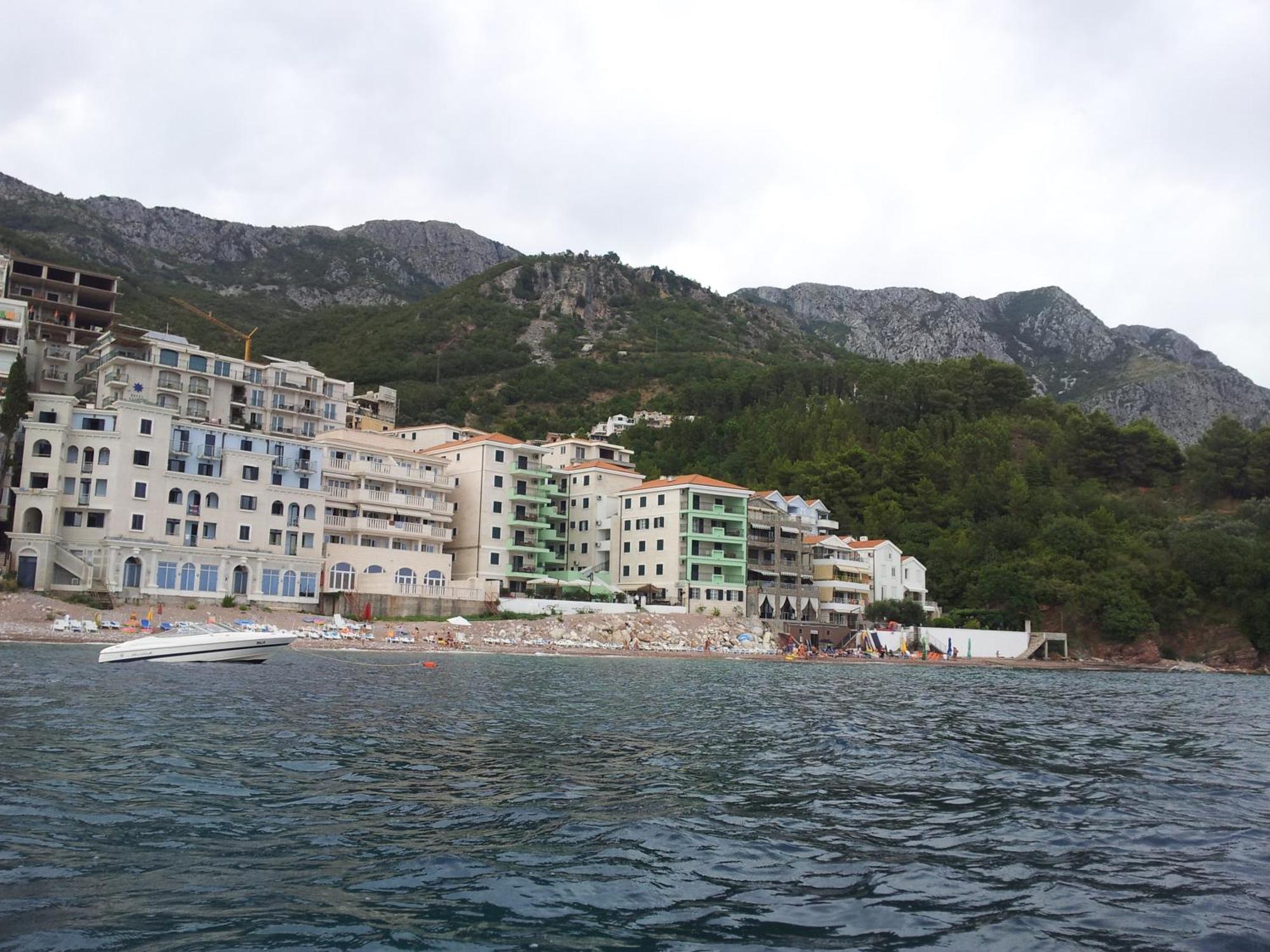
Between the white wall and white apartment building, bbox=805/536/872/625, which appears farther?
white apartment building, bbox=805/536/872/625

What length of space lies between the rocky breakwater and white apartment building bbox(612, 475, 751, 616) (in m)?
4.63

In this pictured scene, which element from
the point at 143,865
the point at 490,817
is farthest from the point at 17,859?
the point at 490,817

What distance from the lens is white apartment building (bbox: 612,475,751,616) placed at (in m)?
76.8

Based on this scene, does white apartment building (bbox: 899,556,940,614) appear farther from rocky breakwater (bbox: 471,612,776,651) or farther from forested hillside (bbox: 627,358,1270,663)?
rocky breakwater (bbox: 471,612,776,651)

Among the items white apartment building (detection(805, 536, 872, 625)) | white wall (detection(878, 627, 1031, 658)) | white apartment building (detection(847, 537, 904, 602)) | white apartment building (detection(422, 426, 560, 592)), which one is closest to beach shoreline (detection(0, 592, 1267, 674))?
white wall (detection(878, 627, 1031, 658))

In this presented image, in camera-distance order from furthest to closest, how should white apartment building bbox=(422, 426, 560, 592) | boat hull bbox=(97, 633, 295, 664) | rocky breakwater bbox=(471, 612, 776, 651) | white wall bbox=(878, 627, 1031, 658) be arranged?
white apartment building bbox=(422, 426, 560, 592) → white wall bbox=(878, 627, 1031, 658) → rocky breakwater bbox=(471, 612, 776, 651) → boat hull bbox=(97, 633, 295, 664)

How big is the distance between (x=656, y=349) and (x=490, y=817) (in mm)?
158517

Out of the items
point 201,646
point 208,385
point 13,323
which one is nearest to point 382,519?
point 208,385

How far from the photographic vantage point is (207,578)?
5984 cm

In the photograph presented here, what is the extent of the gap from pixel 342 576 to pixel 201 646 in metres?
30.2

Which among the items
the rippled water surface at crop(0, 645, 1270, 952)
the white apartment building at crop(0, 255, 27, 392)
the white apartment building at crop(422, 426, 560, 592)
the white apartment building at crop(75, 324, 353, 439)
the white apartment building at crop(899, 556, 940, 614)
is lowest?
the rippled water surface at crop(0, 645, 1270, 952)

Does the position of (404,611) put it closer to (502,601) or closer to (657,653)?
(502,601)

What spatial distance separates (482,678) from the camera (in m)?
35.3

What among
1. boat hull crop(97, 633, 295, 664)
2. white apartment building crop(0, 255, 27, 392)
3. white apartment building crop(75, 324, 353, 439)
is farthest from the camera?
white apartment building crop(0, 255, 27, 392)
